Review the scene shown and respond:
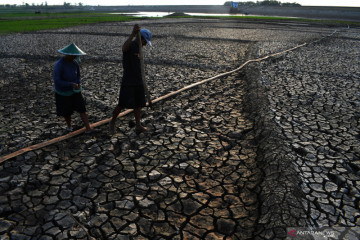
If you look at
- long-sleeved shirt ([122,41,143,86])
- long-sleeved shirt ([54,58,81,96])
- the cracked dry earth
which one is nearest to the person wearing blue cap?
long-sleeved shirt ([122,41,143,86])

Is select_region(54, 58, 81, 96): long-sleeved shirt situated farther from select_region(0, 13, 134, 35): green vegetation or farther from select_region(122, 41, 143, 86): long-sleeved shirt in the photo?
select_region(0, 13, 134, 35): green vegetation

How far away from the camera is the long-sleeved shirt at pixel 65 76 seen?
4.12 metres

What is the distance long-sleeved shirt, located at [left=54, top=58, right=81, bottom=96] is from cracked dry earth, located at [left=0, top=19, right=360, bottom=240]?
0.89m

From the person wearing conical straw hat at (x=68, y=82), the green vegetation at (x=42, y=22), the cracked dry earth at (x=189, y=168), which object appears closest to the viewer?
the cracked dry earth at (x=189, y=168)

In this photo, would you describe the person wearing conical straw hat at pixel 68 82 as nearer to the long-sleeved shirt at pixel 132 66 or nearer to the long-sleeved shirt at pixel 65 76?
the long-sleeved shirt at pixel 65 76

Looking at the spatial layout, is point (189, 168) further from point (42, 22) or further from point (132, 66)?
point (42, 22)

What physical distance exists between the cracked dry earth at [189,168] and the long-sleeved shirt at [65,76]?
89cm

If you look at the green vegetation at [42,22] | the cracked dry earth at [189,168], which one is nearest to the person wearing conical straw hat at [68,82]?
the cracked dry earth at [189,168]

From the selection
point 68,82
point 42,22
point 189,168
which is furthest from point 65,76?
point 42,22

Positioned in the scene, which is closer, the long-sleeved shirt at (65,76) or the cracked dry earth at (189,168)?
the cracked dry earth at (189,168)

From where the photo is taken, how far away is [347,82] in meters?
7.58

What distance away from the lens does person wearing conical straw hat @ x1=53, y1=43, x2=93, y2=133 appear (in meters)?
4.11

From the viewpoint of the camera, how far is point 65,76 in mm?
4184

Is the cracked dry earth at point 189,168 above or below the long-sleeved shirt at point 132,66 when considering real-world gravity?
below
